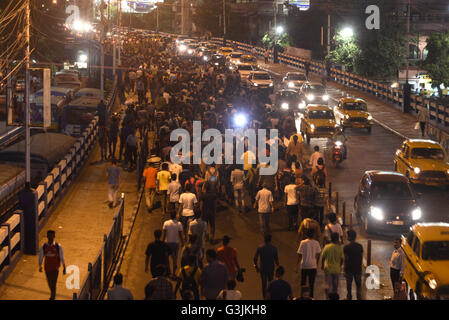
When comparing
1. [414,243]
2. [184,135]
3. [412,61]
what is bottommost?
[414,243]

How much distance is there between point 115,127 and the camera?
29688 mm

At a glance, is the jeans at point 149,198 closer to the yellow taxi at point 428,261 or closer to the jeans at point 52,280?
the jeans at point 52,280

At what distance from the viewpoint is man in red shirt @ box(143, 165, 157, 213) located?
22.4 meters

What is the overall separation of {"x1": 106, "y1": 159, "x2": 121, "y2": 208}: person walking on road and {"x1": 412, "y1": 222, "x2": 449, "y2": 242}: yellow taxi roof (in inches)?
396

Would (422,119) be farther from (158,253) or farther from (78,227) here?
(158,253)

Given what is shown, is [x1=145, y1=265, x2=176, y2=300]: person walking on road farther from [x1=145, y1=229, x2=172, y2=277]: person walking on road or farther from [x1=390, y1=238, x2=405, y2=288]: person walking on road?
[x1=390, y1=238, x2=405, y2=288]: person walking on road

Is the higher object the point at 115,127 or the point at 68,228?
the point at 115,127

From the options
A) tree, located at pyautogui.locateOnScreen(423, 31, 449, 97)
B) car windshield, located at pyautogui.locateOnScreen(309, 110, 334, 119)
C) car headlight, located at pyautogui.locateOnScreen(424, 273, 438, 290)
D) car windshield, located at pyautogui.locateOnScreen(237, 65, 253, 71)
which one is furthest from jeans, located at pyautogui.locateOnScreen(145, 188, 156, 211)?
car windshield, located at pyautogui.locateOnScreen(237, 65, 253, 71)

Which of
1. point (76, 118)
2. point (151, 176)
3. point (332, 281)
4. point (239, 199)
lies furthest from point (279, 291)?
point (76, 118)

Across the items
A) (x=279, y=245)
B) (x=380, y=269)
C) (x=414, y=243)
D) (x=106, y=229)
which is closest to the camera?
(x=414, y=243)

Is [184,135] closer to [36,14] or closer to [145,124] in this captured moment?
[145,124]

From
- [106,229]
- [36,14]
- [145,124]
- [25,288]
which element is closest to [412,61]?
[36,14]

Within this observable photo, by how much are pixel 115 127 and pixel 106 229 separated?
329 inches

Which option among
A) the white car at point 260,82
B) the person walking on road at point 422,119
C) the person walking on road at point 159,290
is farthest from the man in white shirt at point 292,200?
the white car at point 260,82
